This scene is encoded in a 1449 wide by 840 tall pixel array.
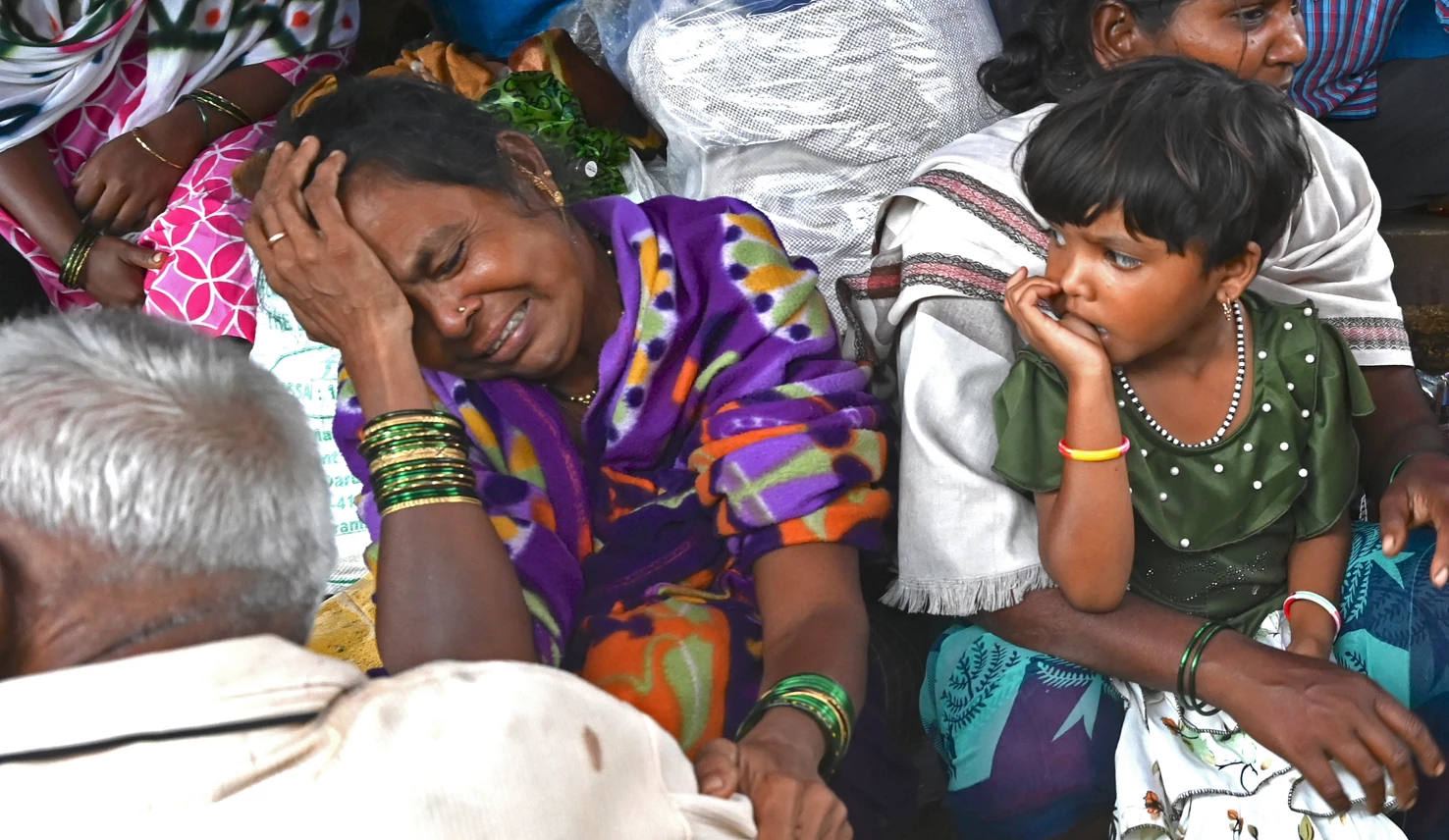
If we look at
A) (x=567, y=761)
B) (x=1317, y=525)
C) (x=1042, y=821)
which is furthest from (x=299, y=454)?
(x=1317, y=525)

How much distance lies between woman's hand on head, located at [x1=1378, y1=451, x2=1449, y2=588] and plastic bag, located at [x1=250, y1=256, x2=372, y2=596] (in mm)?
1730

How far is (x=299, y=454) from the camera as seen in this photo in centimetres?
113

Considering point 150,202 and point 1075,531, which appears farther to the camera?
point 150,202

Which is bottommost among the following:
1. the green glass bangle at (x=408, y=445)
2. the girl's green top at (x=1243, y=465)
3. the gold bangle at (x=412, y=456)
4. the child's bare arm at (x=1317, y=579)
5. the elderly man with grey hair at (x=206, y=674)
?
the child's bare arm at (x=1317, y=579)

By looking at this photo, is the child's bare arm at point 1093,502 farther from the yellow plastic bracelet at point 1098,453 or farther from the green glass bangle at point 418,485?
the green glass bangle at point 418,485

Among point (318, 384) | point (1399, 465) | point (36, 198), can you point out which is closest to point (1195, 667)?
point (1399, 465)

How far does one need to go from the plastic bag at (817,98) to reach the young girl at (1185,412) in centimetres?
88

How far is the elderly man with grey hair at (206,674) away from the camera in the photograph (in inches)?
34.8

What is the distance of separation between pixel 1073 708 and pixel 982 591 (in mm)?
220

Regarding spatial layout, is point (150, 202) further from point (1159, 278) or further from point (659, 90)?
point (1159, 278)

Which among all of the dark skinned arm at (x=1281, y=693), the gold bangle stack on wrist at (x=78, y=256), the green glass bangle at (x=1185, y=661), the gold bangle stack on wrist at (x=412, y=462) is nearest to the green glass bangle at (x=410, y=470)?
the gold bangle stack on wrist at (x=412, y=462)

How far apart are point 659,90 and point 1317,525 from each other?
1564 mm

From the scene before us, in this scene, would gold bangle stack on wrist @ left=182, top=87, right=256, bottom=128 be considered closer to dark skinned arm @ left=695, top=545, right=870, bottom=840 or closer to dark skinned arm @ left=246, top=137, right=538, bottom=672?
dark skinned arm @ left=246, top=137, right=538, bottom=672

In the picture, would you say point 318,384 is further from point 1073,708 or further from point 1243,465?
point 1243,465
